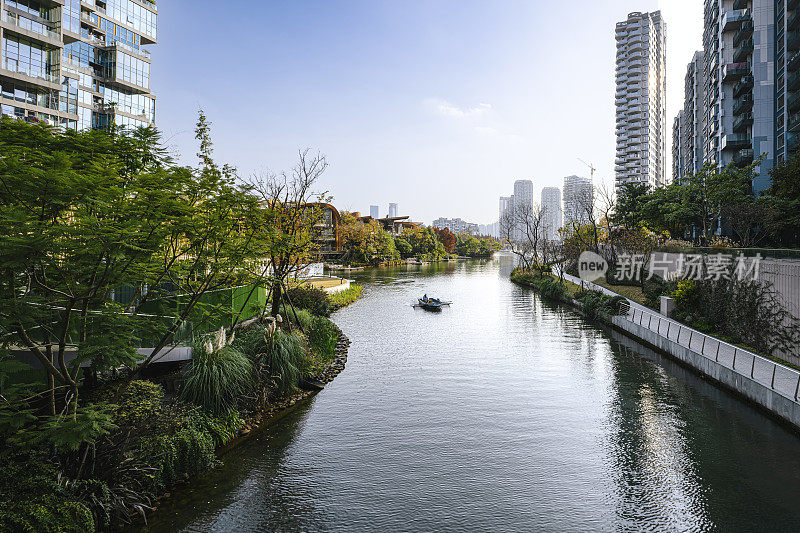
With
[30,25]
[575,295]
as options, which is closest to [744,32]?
[575,295]

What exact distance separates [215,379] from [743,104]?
52408 mm

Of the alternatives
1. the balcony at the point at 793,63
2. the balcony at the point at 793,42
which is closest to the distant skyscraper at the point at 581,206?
the balcony at the point at 793,63

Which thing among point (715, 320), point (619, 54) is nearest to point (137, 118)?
point (715, 320)

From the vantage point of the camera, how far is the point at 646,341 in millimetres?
22422

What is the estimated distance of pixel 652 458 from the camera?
11.0m

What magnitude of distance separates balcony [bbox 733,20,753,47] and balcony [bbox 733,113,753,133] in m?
7.33

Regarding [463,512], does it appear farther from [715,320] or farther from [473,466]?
[715,320]

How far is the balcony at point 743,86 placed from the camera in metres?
44.3

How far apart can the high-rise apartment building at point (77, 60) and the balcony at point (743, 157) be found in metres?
50.5

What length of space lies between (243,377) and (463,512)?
268 inches

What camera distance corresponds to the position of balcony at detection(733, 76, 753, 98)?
145 feet

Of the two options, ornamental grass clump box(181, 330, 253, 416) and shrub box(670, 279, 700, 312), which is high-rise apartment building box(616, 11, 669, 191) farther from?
ornamental grass clump box(181, 330, 253, 416)

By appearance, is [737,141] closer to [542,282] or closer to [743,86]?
[743,86]

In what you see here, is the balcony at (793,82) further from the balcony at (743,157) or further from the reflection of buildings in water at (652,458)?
the reflection of buildings in water at (652,458)
